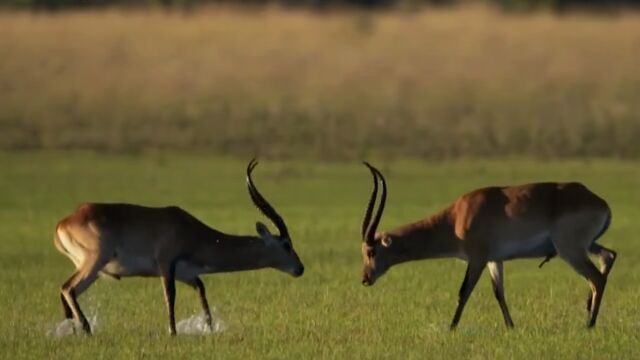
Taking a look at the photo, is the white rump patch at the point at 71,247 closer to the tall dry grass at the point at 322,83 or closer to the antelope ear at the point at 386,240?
the antelope ear at the point at 386,240

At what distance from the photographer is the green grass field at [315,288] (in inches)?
533

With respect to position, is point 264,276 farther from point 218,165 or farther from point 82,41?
point 82,41

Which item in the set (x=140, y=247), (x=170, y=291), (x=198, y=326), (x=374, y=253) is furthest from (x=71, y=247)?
(x=374, y=253)

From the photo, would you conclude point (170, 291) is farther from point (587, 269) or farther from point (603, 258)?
point (603, 258)

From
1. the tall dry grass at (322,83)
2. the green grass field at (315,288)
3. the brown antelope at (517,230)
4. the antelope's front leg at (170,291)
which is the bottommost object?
the tall dry grass at (322,83)

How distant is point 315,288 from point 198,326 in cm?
300

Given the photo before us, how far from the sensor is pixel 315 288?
57.9ft

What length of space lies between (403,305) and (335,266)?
11.4 feet

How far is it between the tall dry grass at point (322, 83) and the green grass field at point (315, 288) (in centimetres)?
478

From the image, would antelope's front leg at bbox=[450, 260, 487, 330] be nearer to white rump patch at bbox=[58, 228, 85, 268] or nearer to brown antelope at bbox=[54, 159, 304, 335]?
brown antelope at bbox=[54, 159, 304, 335]

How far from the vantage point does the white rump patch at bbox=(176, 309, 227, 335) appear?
14531mm

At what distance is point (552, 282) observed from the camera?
717 inches

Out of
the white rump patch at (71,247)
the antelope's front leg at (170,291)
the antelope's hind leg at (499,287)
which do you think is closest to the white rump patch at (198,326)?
the antelope's front leg at (170,291)

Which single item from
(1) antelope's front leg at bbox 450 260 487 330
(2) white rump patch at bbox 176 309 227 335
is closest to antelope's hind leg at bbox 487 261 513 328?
(1) antelope's front leg at bbox 450 260 487 330
